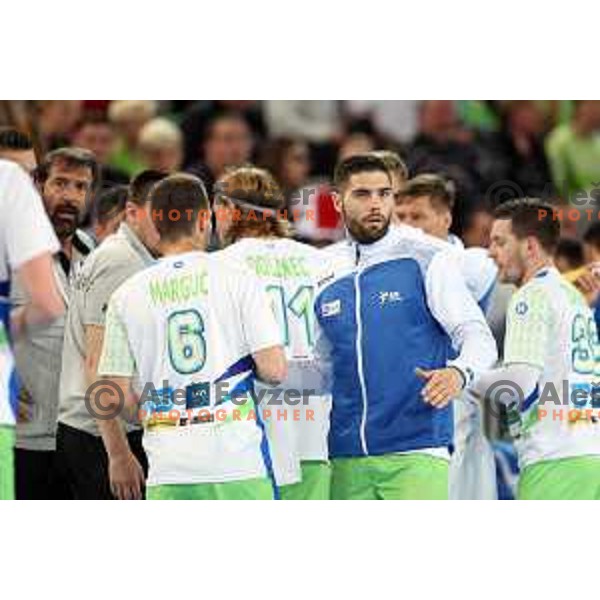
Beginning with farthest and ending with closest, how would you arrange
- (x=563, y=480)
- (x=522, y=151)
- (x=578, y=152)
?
1. (x=522, y=151)
2. (x=578, y=152)
3. (x=563, y=480)

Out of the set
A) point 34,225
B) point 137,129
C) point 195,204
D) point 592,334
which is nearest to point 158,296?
point 195,204

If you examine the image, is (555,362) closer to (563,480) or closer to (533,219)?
(563,480)

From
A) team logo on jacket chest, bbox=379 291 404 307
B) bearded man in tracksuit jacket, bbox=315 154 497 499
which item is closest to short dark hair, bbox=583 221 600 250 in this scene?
bearded man in tracksuit jacket, bbox=315 154 497 499

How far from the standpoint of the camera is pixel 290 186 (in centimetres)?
681

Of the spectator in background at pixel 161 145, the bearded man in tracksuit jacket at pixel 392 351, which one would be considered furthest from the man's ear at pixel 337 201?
the spectator in background at pixel 161 145

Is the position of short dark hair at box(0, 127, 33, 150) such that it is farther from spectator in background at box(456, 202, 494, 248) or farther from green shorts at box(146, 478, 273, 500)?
spectator in background at box(456, 202, 494, 248)

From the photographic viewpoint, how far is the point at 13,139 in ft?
22.0

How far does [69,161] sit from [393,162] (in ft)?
4.65

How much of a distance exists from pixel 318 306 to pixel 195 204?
708mm

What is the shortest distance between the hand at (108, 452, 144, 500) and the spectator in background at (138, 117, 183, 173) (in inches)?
54.4

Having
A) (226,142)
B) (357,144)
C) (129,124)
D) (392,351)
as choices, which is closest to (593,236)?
(357,144)

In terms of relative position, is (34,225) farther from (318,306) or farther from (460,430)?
(460,430)

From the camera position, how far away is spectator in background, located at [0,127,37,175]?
6652 mm

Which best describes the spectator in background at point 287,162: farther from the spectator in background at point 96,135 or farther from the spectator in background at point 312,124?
the spectator in background at point 96,135
